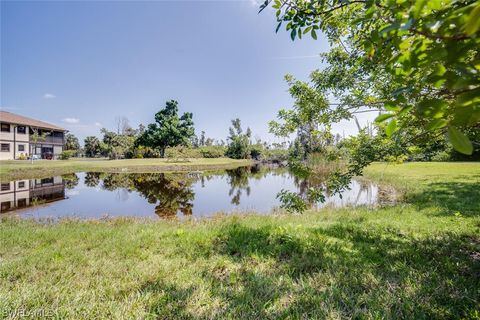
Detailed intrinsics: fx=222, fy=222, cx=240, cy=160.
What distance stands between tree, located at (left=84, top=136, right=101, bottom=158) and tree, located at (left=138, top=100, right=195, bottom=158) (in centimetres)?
2726

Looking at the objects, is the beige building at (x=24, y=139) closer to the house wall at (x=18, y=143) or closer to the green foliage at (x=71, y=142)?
the house wall at (x=18, y=143)

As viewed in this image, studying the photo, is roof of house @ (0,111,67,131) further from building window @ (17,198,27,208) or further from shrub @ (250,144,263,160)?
shrub @ (250,144,263,160)

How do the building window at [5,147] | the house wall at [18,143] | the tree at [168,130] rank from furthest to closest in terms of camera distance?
the tree at [168,130]
the house wall at [18,143]
the building window at [5,147]

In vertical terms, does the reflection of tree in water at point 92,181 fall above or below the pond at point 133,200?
above

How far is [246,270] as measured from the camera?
3.49 meters

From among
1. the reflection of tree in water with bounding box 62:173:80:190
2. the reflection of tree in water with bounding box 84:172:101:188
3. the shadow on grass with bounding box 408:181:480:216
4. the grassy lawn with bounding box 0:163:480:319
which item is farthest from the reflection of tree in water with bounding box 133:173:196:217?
the shadow on grass with bounding box 408:181:480:216

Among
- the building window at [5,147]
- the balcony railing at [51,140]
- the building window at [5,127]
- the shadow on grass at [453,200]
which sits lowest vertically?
the shadow on grass at [453,200]

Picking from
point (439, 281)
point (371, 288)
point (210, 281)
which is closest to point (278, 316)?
point (210, 281)

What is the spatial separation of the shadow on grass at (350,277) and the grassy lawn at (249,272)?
0.05 feet

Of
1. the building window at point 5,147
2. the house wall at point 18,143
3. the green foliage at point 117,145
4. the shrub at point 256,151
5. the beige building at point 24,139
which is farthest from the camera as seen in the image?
the shrub at point 256,151

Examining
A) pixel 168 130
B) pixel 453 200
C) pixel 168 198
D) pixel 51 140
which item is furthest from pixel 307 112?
pixel 51 140

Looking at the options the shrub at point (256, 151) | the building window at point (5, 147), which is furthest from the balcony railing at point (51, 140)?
the shrub at point (256, 151)

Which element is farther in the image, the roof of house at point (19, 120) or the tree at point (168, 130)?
the tree at point (168, 130)

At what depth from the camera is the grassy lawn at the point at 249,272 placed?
2.47m
